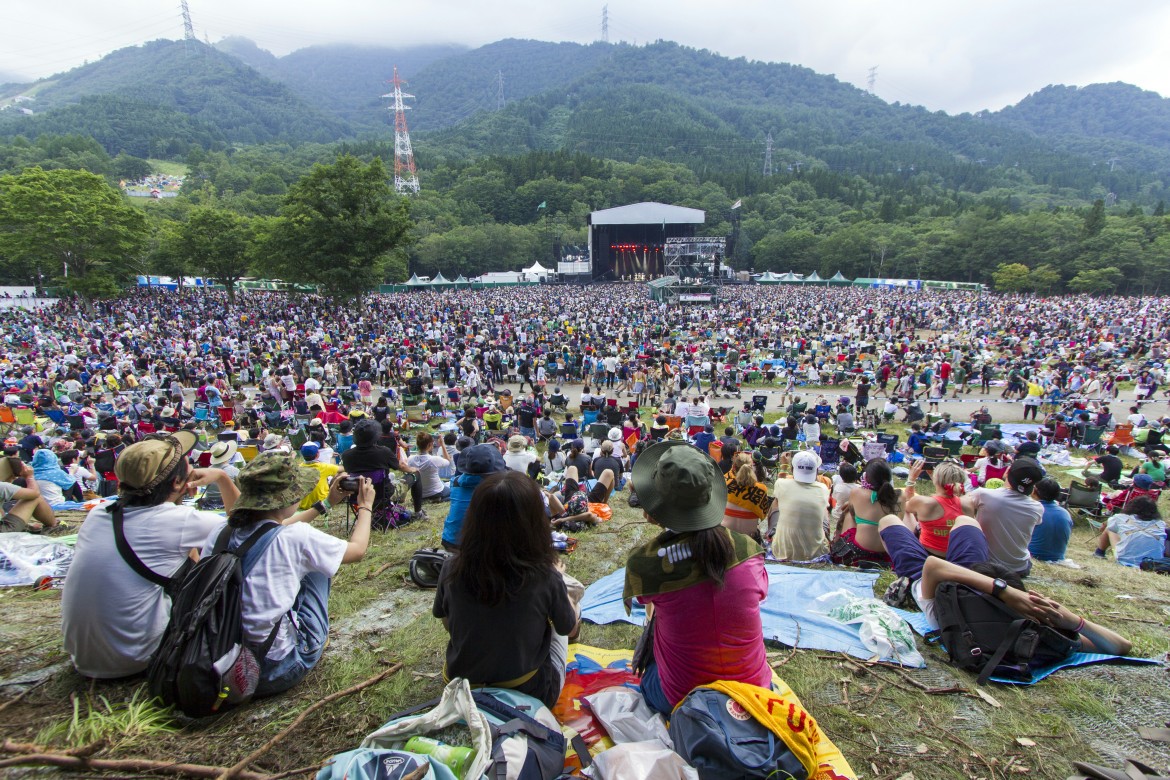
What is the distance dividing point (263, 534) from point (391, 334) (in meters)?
22.4

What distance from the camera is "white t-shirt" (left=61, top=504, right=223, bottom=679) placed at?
2332 millimetres

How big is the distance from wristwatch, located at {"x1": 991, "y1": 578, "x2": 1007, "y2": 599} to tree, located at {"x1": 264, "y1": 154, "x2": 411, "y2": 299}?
1259 inches

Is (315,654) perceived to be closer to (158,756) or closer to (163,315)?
(158,756)

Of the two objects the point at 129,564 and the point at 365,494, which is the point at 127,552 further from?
the point at 365,494

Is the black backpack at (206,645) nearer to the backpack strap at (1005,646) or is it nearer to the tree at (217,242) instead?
the backpack strap at (1005,646)

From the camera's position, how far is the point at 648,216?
65750 mm

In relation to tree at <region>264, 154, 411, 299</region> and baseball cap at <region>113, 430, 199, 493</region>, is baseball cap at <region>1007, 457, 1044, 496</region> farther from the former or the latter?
tree at <region>264, 154, 411, 299</region>

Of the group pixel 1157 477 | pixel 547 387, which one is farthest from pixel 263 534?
pixel 547 387

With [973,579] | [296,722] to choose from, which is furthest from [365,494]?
[973,579]

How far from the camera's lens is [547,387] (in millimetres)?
17797

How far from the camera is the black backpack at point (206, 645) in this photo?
217cm

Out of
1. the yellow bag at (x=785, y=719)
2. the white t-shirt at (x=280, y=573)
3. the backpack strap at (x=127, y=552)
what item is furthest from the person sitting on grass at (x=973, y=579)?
the backpack strap at (x=127, y=552)

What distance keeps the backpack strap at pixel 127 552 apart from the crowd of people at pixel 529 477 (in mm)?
12

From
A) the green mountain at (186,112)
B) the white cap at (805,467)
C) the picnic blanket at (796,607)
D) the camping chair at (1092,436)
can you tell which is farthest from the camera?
the green mountain at (186,112)
